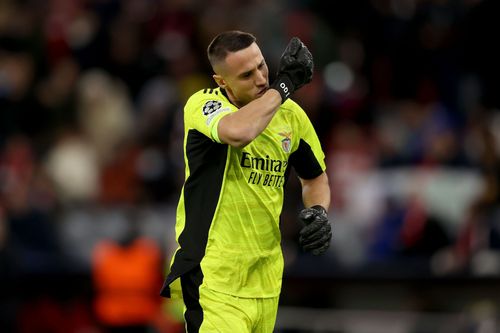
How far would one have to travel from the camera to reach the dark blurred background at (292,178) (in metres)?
12.1

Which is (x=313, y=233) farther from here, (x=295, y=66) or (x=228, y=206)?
(x=295, y=66)

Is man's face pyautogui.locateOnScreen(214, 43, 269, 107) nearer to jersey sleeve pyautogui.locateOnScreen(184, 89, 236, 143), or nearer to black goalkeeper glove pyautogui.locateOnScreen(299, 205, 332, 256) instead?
jersey sleeve pyautogui.locateOnScreen(184, 89, 236, 143)

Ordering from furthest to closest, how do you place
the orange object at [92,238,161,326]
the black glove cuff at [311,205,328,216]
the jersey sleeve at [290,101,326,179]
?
1. the orange object at [92,238,161,326]
2. the jersey sleeve at [290,101,326,179]
3. the black glove cuff at [311,205,328,216]

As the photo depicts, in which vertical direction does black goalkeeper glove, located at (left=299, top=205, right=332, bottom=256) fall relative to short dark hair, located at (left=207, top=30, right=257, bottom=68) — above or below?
below

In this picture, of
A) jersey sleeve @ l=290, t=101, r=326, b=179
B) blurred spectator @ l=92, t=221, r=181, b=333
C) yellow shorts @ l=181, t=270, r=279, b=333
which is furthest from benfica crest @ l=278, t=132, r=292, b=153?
blurred spectator @ l=92, t=221, r=181, b=333

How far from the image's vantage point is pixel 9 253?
12.9 meters

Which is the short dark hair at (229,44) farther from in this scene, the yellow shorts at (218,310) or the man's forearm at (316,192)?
the yellow shorts at (218,310)

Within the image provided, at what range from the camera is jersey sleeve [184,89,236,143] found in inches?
250

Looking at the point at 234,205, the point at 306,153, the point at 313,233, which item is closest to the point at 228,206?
the point at 234,205

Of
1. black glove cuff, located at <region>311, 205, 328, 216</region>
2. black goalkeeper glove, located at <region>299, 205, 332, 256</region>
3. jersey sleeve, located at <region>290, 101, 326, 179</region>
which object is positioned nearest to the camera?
black goalkeeper glove, located at <region>299, 205, 332, 256</region>

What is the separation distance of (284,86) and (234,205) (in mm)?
699

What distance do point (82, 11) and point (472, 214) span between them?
732cm

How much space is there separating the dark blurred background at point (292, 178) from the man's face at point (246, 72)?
18.3 ft

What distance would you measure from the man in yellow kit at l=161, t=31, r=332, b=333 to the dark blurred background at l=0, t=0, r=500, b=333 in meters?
5.35
